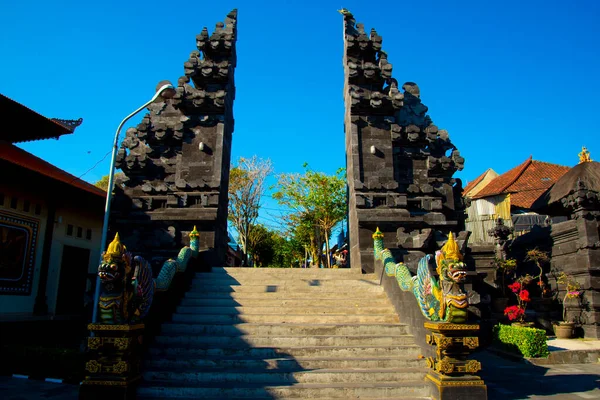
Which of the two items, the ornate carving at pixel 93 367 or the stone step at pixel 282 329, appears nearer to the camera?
the ornate carving at pixel 93 367

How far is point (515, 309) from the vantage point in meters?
12.1

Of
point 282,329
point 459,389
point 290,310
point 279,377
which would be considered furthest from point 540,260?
point 279,377

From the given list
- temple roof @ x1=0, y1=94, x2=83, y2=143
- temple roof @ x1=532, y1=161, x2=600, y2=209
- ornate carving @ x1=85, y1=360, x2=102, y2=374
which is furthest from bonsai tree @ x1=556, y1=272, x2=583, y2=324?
temple roof @ x1=0, y1=94, x2=83, y2=143

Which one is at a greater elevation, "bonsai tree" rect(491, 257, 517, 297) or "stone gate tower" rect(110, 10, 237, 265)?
"stone gate tower" rect(110, 10, 237, 265)

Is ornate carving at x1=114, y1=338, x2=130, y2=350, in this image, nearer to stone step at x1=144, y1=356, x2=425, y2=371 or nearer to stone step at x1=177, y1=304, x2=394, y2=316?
stone step at x1=144, y1=356, x2=425, y2=371

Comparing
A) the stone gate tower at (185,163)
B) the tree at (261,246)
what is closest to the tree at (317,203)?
the tree at (261,246)

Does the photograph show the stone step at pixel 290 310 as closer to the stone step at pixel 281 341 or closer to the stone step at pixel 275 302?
the stone step at pixel 275 302

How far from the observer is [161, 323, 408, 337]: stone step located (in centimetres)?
812

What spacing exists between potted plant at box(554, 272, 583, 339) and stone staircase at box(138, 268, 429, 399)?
6736mm

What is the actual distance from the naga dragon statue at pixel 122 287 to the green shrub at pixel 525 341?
8547mm

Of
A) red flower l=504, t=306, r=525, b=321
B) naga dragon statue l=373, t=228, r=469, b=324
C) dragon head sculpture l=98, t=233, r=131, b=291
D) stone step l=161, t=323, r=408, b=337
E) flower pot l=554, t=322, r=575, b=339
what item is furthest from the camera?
flower pot l=554, t=322, r=575, b=339

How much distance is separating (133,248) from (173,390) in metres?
7.81

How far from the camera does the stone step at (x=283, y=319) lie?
872 centimetres

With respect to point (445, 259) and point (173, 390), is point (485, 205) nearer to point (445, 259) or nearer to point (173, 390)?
point (445, 259)
